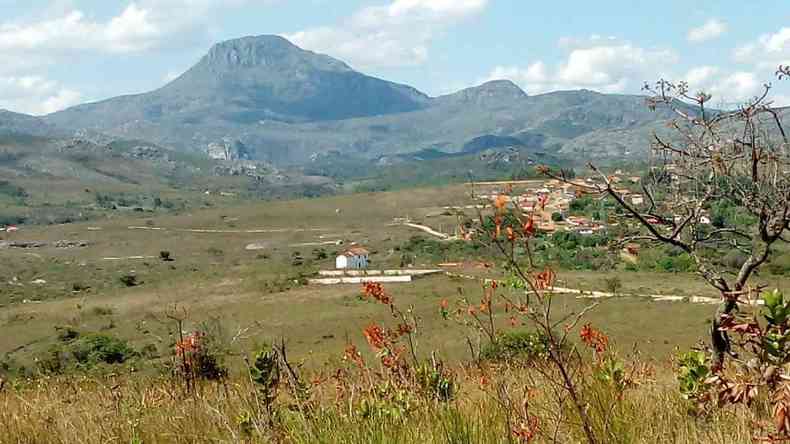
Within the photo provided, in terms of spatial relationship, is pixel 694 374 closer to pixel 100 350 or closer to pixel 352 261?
pixel 100 350

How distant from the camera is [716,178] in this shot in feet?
19.5

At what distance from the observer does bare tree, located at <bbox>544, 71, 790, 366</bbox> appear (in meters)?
5.50

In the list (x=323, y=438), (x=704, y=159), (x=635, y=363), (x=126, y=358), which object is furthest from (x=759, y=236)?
(x=126, y=358)

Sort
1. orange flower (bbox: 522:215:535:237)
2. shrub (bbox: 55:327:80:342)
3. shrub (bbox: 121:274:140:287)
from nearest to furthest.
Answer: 1. orange flower (bbox: 522:215:535:237)
2. shrub (bbox: 55:327:80:342)
3. shrub (bbox: 121:274:140:287)

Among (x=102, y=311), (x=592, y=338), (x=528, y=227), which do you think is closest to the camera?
(x=528, y=227)

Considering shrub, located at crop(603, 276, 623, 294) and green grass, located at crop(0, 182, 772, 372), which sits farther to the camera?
shrub, located at crop(603, 276, 623, 294)

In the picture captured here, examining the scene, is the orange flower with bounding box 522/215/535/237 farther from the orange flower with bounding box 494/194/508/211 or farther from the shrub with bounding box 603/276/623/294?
the shrub with bounding box 603/276/623/294

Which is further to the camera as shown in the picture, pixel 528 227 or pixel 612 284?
pixel 612 284

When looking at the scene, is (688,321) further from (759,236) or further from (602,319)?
(759,236)

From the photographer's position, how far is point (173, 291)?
6312cm

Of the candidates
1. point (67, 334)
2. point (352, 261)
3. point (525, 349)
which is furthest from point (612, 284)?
point (525, 349)

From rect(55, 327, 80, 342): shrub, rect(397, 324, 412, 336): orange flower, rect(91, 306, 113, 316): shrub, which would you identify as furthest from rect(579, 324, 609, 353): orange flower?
rect(91, 306, 113, 316): shrub

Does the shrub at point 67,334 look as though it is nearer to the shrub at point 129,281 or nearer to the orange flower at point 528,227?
the shrub at point 129,281

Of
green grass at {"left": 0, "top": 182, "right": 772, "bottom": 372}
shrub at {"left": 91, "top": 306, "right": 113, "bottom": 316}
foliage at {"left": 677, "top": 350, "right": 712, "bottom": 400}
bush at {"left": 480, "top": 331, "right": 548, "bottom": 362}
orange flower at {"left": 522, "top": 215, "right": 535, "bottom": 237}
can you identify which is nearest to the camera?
orange flower at {"left": 522, "top": 215, "right": 535, "bottom": 237}
